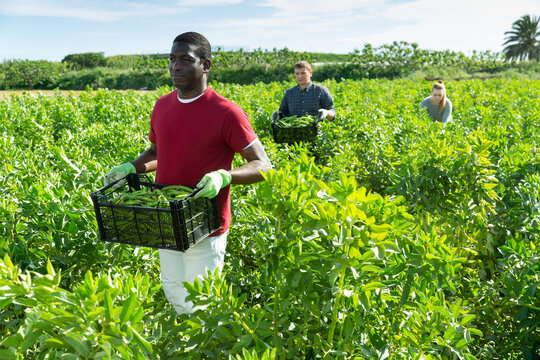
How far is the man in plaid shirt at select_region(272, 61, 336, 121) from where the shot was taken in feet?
19.4

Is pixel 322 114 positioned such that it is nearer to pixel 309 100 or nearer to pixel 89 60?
pixel 309 100

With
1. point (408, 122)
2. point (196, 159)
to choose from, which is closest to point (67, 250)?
point (196, 159)

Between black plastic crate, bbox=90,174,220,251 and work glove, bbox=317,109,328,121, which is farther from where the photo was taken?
work glove, bbox=317,109,328,121

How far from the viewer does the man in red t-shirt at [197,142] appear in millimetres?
2430

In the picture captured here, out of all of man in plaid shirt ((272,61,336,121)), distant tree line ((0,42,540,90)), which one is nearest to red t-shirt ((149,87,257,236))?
man in plaid shirt ((272,61,336,121))

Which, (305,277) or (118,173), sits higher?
(118,173)

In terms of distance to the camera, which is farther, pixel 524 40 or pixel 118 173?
pixel 524 40

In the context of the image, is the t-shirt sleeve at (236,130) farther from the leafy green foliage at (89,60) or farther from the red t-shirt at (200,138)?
the leafy green foliage at (89,60)

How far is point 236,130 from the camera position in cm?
243

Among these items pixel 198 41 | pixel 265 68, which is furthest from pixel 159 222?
pixel 265 68

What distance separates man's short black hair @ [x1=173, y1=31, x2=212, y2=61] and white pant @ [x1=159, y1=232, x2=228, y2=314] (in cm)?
104

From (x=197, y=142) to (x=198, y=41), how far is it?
0.56 m

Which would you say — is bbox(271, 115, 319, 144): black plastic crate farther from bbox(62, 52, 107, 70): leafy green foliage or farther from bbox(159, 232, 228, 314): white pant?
bbox(62, 52, 107, 70): leafy green foliage

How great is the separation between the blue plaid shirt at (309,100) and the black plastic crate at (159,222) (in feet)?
12.8
